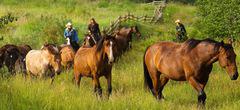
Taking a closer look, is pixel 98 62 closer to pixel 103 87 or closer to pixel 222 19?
pixel 103 87

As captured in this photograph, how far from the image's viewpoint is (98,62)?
486 inches

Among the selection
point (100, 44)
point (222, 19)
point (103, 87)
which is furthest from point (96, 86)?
point (222, 19)

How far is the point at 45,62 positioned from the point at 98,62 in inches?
78.4

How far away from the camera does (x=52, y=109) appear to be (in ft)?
25.3

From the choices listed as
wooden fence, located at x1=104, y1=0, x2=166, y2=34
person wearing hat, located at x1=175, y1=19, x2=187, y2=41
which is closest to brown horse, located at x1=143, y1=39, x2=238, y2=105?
person wearing hat, located at x1=175, y1=19, x2=187, y2=41

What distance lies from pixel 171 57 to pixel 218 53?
149cm

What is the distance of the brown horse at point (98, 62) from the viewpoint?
38.6ft

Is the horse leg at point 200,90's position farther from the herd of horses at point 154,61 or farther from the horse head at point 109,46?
the horse head at point 109,46

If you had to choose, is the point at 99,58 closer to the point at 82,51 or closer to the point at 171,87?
the point at 82,51

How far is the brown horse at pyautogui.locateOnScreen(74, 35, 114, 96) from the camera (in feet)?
38.6

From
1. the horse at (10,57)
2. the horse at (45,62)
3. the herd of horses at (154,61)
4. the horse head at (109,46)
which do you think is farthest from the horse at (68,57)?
the horse head at (109,46)

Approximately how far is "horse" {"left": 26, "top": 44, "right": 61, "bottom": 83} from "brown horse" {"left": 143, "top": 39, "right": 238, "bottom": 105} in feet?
8.47

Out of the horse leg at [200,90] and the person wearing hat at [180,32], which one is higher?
the horse leg at [200,90]

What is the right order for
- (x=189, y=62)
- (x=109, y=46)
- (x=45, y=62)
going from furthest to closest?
(x=45, y=62) → (x=109, y=46) → (x=189, y=62)
